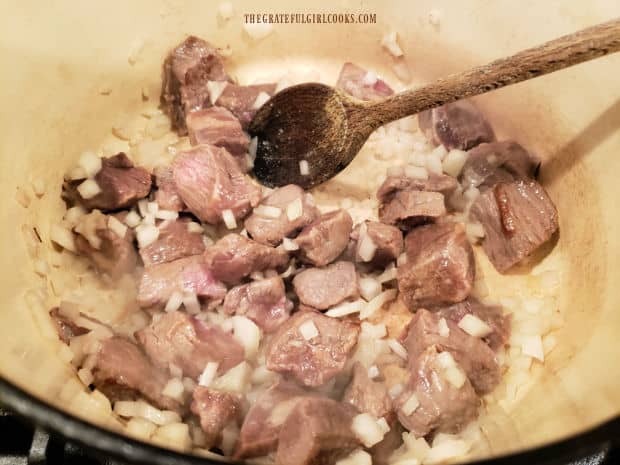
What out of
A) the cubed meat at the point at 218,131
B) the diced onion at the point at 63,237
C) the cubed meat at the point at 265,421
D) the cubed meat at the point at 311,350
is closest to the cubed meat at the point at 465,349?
the cubed meat at the point at 311,350

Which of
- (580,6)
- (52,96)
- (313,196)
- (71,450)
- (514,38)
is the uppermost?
(580,6)

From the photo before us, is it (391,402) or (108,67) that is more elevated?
(108,67)

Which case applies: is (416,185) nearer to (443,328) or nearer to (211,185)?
(443,328)

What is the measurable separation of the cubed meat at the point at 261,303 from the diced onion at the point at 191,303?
12cm

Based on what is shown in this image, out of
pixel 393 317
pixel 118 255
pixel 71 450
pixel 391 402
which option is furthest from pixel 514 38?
pixel 71 450

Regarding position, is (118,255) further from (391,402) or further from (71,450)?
(391,402)

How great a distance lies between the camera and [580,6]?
2.45m

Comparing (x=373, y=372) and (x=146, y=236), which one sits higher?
(x=146, y=236)

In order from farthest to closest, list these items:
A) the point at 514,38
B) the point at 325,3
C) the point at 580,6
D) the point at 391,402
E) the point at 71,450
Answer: the point at 325,3 < the point at 514,38 < the point at 580,6 < the point at 391,402 < the point at 71,450

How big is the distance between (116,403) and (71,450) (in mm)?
193

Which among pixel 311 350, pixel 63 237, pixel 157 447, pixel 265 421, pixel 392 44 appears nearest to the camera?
pixel 157 447

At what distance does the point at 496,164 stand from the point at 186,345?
5.15ft

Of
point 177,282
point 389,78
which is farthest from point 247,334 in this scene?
point 389,78

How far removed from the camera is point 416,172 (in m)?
2.67
